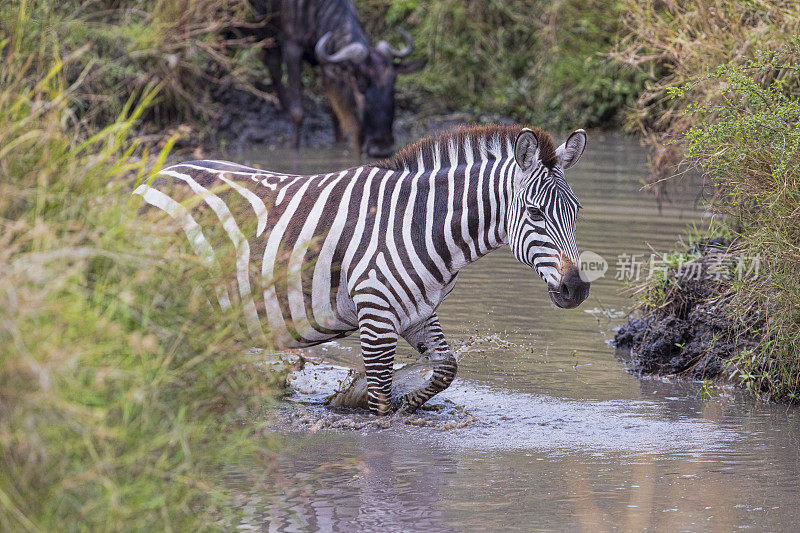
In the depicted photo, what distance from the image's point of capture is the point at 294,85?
49.5ft

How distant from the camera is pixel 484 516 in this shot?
4414 millimetres

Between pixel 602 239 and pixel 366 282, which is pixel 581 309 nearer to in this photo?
pixel 602 239

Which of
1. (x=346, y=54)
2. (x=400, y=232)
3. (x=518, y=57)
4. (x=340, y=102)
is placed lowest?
(x=400, y=232)

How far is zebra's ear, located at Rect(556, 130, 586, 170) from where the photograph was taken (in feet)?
18.2

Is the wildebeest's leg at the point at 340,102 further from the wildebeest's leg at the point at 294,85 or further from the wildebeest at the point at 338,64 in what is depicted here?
the wildebeest's leg at the point at 294,85

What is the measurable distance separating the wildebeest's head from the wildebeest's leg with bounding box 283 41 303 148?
1.57ft

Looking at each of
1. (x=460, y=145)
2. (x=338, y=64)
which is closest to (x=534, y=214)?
(x=460, y=145)

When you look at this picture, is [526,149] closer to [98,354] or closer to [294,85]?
[98,354]

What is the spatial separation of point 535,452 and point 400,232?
1.38 metres

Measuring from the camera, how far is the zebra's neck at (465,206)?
5.52 m

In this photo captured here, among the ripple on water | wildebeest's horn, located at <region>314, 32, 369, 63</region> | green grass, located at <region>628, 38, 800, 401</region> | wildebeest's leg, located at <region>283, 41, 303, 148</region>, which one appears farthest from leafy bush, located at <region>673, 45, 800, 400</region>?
wildebeest's leg, located at <region>283, 41, 303, 148</region>

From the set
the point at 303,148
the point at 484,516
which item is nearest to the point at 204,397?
the point at 484,516

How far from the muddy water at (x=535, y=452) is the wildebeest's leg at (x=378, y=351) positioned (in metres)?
0.14

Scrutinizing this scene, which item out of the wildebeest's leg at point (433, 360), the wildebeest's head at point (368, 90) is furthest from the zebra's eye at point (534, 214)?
the wildebeest's head at point (368, 90)
